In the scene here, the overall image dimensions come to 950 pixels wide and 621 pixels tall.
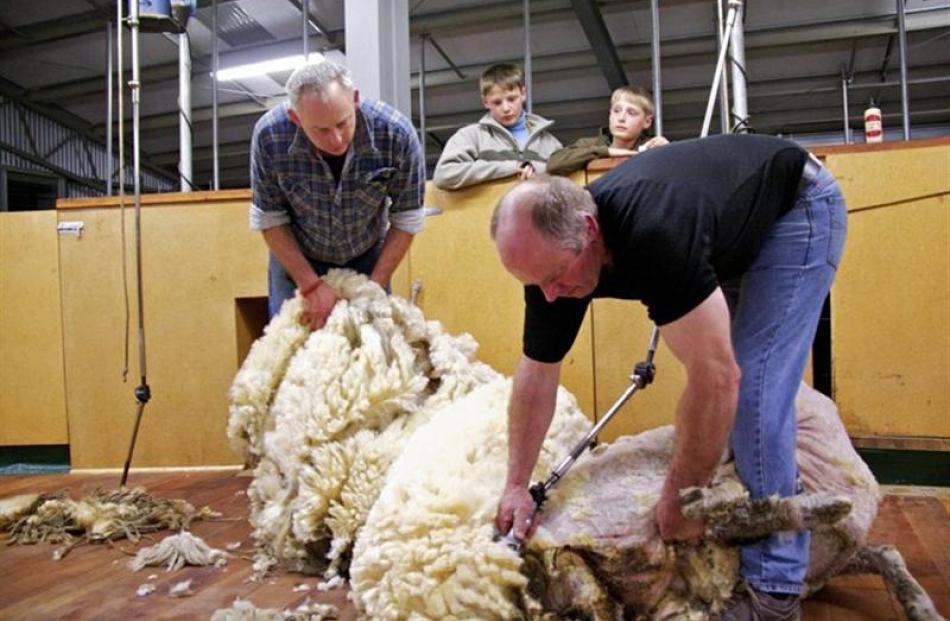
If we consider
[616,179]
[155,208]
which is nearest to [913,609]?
[616,179]

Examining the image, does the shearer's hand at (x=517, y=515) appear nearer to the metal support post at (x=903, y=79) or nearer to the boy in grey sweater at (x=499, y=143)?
the boy in grey sweater at (x=499, y=143)

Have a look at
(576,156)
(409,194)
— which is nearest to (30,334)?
(409,194)

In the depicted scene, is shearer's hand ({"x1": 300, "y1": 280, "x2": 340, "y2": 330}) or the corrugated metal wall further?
the corrugated metal wall

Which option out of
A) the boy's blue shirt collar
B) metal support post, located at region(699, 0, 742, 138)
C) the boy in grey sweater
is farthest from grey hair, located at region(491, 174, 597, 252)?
the boy's blue shirt collar

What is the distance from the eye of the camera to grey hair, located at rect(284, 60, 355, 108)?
202 cm

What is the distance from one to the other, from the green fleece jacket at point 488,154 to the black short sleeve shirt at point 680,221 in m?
1.70

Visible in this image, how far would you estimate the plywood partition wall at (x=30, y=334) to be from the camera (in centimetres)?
351

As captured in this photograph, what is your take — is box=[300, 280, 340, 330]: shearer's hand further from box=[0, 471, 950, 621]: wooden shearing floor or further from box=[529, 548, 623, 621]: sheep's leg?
box=[529, 548, 623, 621]: sheep's leg

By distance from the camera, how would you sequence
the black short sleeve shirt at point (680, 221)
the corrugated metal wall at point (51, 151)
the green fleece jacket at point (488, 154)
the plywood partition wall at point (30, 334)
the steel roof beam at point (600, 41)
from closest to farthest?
the black short sleeve shirt at point (680, 221) < the green fleece jacket at point (488, 154) < the plywood partition wall at point (30, 334) < the steel roof beam at point (600, 41) < the corrugated metal wall at point (51, 151)

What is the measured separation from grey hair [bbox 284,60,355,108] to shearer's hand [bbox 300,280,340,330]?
56 cm

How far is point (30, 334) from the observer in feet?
11.6

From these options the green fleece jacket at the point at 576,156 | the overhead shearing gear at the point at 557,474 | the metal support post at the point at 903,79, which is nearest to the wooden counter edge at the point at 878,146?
the green fleece jacket at the point at 576,156

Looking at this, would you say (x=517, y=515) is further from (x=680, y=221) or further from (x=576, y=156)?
(x=576, y=156)

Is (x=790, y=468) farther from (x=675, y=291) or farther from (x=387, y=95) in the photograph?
(x=387, y=95)
